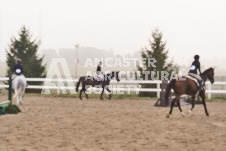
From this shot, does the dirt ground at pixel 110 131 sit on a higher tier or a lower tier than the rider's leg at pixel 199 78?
lower

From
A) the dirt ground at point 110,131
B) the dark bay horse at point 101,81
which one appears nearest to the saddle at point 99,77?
the dark bay horse at point 101,81

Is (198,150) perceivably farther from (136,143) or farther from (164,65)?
(164,65)

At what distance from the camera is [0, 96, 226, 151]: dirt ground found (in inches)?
295

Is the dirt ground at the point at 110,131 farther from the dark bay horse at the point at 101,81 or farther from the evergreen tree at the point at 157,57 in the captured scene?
the evergreen tree at the point at 157,57

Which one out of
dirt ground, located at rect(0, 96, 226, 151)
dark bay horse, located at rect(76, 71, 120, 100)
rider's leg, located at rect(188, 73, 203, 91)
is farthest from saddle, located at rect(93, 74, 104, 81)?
rider's leg, located at rect(188, 73, 203, 91)

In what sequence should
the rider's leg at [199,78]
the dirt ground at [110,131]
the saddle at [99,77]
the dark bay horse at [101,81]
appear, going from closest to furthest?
the dirt ground at [110,131] < the rider's leg at [199,78] < the saddle at [99,77] < the dark bay horse at [101,81]

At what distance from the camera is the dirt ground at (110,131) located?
7496mm

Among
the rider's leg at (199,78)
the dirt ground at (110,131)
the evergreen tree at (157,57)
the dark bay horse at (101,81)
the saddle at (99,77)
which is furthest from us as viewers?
the evergreen tree at (157,57)

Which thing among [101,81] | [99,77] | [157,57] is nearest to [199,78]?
[99,77]

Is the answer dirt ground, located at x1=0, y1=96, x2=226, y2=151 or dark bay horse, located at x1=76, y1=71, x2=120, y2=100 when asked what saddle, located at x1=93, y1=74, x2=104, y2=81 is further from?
dirt ground, located at x1=0, y1=96, x2=226, y2=151

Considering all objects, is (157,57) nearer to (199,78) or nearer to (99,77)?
(99,77)

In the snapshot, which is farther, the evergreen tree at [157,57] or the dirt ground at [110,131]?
the evergreen tree at [157,57]

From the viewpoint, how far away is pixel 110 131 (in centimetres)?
947

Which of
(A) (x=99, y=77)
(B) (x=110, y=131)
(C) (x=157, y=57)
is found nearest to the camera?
(B) (x=110, y=131)
